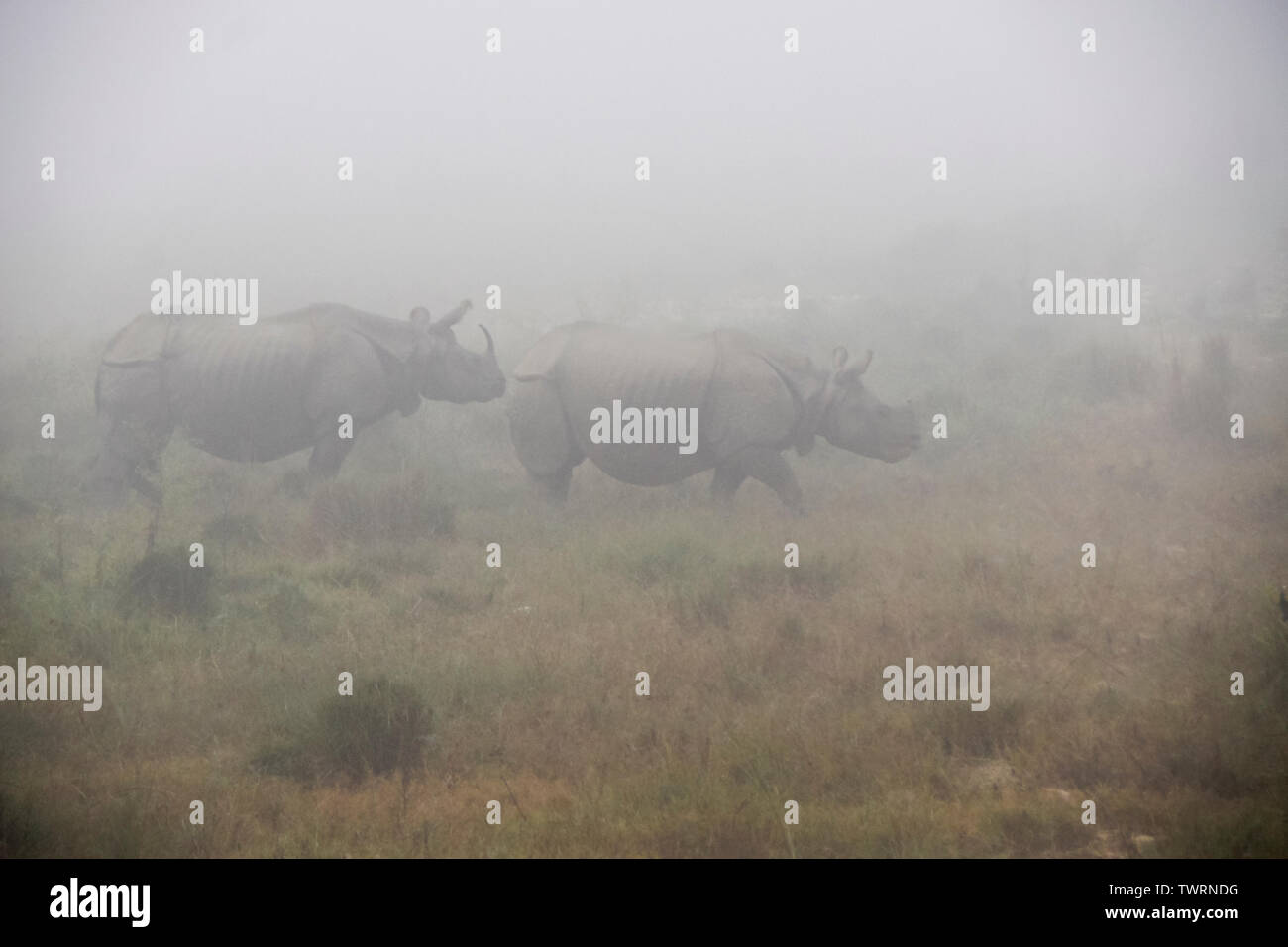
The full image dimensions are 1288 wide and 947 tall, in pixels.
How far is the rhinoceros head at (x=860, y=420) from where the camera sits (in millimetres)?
10859

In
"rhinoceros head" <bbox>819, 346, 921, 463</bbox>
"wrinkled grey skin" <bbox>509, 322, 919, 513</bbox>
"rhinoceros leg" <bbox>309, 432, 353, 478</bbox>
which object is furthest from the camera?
"rhinoceros leg" <bbox>309, 432, 353, 478</bbox>

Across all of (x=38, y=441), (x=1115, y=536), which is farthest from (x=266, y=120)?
(x=1115, y=536)

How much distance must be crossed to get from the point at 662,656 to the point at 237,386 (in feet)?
20.9

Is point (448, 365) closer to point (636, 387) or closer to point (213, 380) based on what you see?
point (213, 380)

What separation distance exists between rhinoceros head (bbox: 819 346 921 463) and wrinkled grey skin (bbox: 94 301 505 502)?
4.90 m

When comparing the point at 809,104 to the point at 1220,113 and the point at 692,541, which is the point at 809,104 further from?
the point at 692,541

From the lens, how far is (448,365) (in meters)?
12.4

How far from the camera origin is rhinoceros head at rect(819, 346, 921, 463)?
10859 mm

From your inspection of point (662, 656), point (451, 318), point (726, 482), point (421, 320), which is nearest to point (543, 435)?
point (726, 482)

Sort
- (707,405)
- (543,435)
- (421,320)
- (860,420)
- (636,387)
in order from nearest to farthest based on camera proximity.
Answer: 1. (707,405)
2. (636,387)
3. (860,420)
4. (543,435)
5. (421,320)

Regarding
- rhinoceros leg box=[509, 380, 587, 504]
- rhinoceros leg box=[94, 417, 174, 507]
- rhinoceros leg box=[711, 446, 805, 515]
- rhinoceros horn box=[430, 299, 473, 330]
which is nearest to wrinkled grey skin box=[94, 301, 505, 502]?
rhinoceros leg box=[94, 417, 174, 507]

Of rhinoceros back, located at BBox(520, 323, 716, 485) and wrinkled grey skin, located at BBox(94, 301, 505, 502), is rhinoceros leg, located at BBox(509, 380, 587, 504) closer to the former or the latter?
rhinoceros back, located at BBox(520, 323, 716, 485)

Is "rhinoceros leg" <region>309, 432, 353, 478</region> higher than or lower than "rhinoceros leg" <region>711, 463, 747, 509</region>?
higher

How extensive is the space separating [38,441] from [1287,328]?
1799 centimetres
